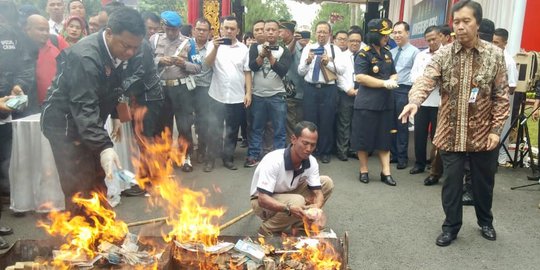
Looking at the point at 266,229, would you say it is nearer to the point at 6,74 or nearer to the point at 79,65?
the point at 79,65

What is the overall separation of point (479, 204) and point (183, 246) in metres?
2.88

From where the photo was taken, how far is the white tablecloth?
15.4ft

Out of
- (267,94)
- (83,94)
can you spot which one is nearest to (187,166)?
(267,94)

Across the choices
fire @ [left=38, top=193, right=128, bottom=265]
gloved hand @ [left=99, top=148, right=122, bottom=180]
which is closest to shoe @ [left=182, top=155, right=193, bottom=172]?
fire @ [left=38, top=193, right=128, bottom=265]

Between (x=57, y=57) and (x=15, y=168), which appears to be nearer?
(x=15, y=168)

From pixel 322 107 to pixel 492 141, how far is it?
11.0 ft

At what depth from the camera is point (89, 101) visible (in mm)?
3088

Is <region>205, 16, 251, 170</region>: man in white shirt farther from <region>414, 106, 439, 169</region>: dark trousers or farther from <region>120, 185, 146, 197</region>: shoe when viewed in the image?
<region>414, 106, 439, 169</region>: dark trousers

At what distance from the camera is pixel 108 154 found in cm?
297

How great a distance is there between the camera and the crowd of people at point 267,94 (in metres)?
3.34

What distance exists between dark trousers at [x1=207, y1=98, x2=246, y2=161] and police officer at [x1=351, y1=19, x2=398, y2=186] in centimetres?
182

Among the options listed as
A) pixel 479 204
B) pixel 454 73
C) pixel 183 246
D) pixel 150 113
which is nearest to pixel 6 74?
pixel 150 113

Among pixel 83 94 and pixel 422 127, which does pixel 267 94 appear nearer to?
pixel 422 127

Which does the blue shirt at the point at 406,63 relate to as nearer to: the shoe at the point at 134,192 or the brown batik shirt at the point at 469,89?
the brown batik shirt at the point at 469,89
